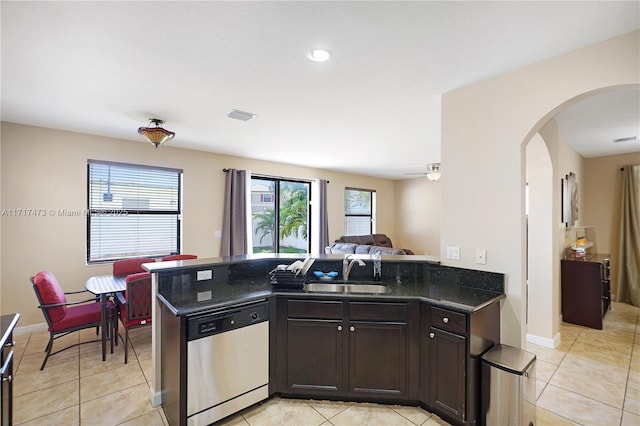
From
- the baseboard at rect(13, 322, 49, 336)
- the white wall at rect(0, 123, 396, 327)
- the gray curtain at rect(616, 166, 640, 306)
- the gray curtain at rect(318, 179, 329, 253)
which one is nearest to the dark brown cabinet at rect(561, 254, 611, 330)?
the gray curtain at rect(616, 166, 640, 306)

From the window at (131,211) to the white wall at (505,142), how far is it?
4199mm

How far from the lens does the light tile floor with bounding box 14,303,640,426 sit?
2133 millimetres

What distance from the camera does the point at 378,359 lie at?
7.34 feet

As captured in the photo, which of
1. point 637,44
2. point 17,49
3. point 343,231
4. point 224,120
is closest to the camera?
point 637,44

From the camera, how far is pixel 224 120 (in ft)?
11.5

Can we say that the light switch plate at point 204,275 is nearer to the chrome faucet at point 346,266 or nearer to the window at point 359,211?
the chrome faucet at point 346,266

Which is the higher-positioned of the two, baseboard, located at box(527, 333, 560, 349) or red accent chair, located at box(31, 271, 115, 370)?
red accent chair, located at box(31, 271, 115, 370)

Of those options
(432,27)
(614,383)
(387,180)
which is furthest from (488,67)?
(387,180)

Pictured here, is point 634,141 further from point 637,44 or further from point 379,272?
point 379,272

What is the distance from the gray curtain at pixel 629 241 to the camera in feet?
16.0

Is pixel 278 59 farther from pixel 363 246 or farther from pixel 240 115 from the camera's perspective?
pixel 363 246

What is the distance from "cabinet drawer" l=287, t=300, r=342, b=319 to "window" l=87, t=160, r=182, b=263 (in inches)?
132

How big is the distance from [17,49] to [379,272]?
3231 mm

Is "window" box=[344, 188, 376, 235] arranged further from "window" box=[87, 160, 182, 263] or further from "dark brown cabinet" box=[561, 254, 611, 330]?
"dark brown cabinet" box=[561, 254, 611, 330]
